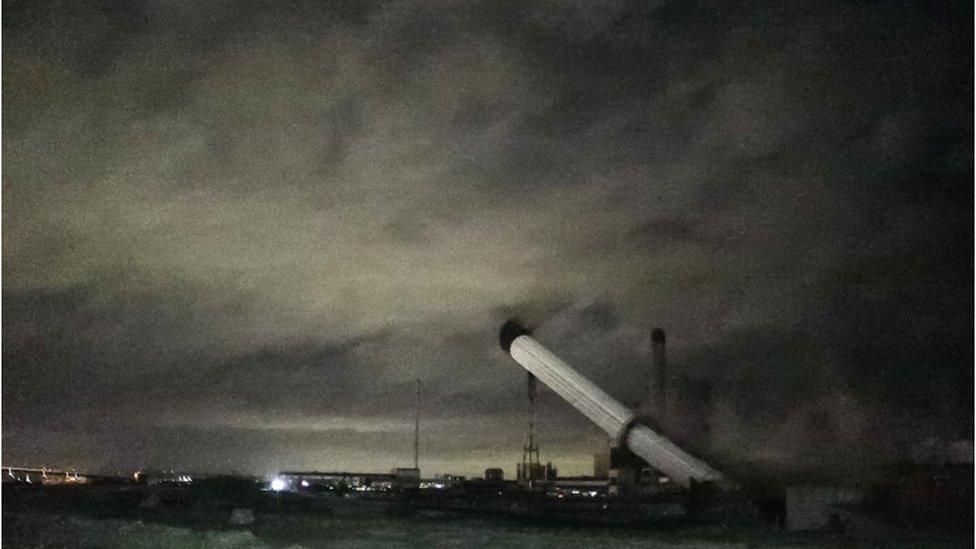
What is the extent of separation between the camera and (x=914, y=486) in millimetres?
4980

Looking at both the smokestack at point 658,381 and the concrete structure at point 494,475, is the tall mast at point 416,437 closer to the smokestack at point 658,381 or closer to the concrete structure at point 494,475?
the concrete structure at point 494,475

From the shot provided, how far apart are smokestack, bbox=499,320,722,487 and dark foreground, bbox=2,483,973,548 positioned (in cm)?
31

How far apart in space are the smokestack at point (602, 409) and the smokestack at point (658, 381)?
4.3 inches

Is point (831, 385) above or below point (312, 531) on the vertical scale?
above

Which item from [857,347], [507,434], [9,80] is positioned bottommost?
[507,434]

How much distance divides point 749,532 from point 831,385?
83 centimetres

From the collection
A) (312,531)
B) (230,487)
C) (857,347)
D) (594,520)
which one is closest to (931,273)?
(857,347)

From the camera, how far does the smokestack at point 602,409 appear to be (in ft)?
17.0

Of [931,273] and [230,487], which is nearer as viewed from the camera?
[931,273]

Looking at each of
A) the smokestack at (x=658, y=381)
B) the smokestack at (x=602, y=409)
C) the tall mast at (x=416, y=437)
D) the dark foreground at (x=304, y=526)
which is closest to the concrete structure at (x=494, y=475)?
the dark foreground at (x=304, y=526)

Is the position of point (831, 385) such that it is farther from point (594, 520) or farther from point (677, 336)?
point (594, 520)

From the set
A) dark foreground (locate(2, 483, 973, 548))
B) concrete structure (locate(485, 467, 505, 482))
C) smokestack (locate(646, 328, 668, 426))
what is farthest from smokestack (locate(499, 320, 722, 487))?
concrete structure (locate(485, 467, 505, 482))

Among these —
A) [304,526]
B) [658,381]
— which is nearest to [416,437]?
[304,526]

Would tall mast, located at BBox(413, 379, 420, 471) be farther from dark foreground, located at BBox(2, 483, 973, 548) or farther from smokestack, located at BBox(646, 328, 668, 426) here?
smokestack, located at BBox(646, 328, 668, 426)
